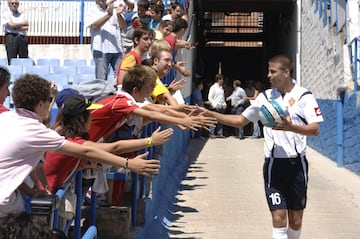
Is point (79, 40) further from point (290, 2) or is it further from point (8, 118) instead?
point (8, 118)

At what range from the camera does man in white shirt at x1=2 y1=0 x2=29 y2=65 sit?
12.6m

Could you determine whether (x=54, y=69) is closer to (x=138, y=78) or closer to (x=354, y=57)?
(x=354, y=57)

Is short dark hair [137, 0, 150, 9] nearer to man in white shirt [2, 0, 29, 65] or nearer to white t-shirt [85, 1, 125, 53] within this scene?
white t-shirt [85, 1, 125, 53]

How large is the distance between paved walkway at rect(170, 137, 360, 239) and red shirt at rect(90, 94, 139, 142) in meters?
2.52

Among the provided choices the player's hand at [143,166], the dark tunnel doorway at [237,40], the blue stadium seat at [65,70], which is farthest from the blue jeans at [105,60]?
the dark tunnel doorway at [237,40]

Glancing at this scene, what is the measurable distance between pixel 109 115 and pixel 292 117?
5.37 feet

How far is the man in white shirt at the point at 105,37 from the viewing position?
10570 mm

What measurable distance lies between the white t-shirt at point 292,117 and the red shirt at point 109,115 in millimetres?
1293

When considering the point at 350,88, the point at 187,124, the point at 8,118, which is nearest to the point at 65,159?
the point at 8,118

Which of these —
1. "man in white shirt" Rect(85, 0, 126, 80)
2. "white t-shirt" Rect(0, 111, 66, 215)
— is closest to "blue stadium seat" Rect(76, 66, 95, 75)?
"man in white shirt" Rect(85, 0, 126, 80)

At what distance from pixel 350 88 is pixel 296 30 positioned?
818 centimetres

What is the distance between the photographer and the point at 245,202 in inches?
379

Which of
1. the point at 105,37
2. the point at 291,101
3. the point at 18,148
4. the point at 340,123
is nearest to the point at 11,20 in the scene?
the point at 105,37

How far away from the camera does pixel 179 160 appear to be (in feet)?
42.9
